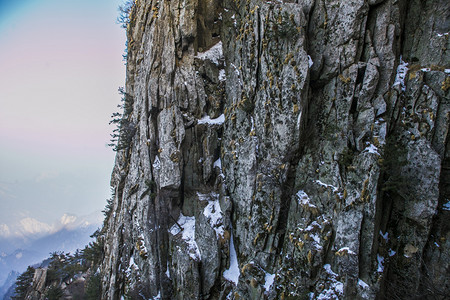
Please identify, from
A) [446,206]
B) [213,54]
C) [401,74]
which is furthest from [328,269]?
[213,54]

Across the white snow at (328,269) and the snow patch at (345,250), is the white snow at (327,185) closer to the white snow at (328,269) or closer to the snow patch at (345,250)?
the snow patch at (345,250)

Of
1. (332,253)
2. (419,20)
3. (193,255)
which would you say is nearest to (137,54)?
(193,255)

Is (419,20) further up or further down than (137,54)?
further down

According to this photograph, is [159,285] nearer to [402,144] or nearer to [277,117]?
[277,117]

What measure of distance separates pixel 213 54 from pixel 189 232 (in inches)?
552

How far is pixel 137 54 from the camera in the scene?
78.1ft

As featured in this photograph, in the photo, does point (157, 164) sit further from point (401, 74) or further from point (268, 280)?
point (401, 74)

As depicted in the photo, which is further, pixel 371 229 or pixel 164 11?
pixel 164 11

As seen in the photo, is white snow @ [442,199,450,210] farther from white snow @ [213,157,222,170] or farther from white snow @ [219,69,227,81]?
white snow @ [219,69,227,81]

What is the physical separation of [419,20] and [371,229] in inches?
417

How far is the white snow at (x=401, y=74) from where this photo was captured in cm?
1074

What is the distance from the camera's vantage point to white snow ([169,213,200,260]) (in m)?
14.7

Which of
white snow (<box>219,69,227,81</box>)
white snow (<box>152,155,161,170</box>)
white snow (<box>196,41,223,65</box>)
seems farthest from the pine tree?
white snow (<box>196,41,223,65</box>)

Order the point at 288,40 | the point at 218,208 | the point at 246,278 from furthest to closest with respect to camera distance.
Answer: the point at 218,208, the point at 288,40, the point at 246,278
